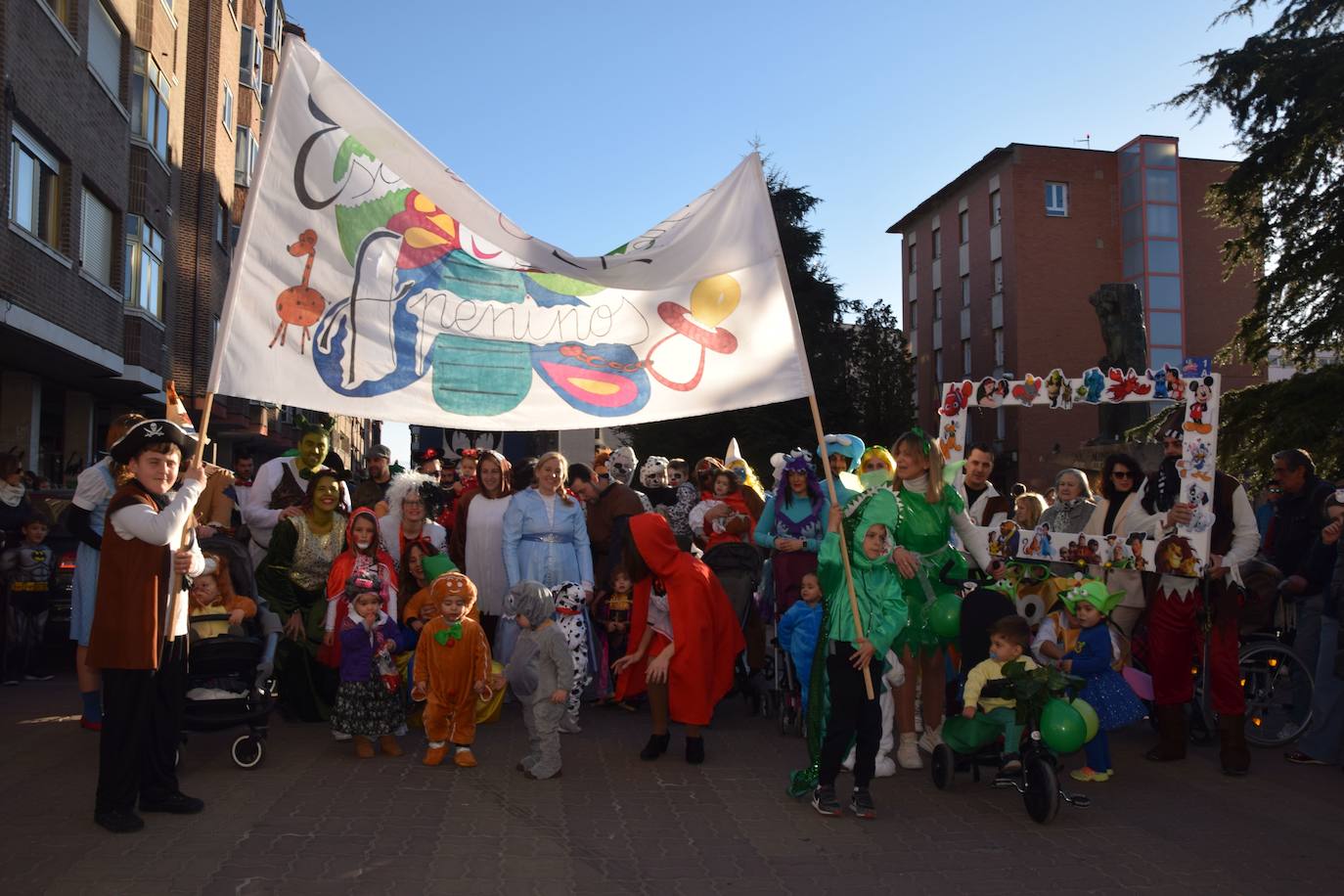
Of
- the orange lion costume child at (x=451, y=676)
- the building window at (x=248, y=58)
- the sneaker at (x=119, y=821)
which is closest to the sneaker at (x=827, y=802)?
the orange lion costume child at (x=451, y=676)

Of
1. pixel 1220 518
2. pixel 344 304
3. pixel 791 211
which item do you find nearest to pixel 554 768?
pixel 344 304

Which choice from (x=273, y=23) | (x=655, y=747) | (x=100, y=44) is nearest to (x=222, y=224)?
(x=100, y=44)

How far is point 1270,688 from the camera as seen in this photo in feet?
27.1

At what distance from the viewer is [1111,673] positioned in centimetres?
717

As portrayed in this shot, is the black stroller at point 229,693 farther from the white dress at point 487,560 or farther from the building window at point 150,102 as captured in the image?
the building window at point 150,102

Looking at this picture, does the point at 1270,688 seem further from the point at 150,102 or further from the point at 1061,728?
the point at 150,102

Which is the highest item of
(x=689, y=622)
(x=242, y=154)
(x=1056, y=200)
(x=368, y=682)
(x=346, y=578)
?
(x=1056, y=200)

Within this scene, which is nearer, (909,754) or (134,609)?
(134,609)

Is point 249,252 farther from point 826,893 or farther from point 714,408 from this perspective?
point 826,893

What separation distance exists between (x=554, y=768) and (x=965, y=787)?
2.38 meters

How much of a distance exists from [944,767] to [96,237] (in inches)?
740

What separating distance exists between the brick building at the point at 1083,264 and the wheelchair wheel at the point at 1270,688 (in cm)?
4140

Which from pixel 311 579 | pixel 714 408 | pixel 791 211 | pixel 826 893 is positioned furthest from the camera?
pixel 791 211

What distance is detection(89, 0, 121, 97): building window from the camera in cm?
1958
